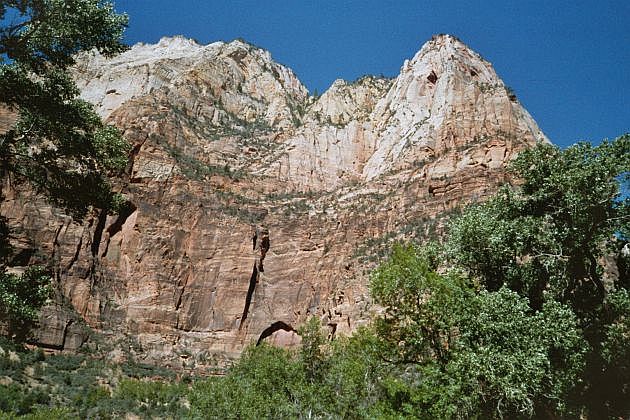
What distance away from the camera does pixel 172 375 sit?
160 ft

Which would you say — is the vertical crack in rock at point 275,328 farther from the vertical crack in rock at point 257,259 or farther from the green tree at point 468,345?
the green tree at point 468,345

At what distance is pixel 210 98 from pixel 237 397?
214ft

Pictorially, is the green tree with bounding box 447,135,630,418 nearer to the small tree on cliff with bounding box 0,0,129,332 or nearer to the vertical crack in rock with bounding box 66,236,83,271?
the small tree on cliff with bounding box 0,0,129,332

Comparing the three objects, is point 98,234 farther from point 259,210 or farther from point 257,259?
point 259,210

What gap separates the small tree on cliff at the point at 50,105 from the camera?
31.3ft

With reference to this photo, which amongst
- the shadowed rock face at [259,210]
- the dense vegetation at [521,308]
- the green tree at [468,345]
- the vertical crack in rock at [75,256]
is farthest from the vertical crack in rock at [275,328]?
the green tree at [468,345]

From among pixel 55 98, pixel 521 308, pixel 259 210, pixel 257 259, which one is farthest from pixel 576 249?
pixel 259 210

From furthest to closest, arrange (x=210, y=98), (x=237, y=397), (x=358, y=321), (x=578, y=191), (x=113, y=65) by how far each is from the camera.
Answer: (x=113, y=65)
(x=210, y=98)
(x=358, y=321)
(x=237, y=397)
(x=578, y=191)

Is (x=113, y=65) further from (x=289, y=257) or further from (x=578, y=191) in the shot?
(x=578, y=191)

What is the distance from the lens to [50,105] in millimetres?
9859

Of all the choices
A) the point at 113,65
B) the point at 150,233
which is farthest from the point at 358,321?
the point at 113,65

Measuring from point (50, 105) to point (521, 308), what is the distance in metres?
13.2

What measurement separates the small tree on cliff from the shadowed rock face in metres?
37.7

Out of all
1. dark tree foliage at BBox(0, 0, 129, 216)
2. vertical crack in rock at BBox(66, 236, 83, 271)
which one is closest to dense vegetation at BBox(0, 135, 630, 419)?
dark tree foliage at BBox(0, 0, 129, 216)
